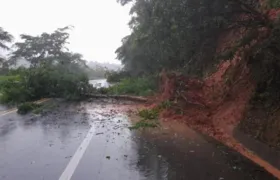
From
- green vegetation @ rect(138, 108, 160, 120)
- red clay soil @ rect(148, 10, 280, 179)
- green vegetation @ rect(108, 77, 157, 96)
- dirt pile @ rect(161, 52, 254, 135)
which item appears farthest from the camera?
green vegetation @ rect(108, 77, 157, 96)

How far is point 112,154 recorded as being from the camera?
7547mm

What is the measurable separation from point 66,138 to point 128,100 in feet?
39.5

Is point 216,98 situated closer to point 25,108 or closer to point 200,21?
point 200,21

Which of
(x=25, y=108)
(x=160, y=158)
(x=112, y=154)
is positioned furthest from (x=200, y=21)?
(x=25, y=108)

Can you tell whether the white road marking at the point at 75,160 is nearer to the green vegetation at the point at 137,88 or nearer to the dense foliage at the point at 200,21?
the dense foliage at the point at 200,21

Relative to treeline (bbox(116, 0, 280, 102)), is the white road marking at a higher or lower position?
lower

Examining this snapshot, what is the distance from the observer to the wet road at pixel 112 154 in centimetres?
602

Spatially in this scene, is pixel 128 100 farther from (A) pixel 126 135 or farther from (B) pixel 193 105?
(A) pixel 126 135

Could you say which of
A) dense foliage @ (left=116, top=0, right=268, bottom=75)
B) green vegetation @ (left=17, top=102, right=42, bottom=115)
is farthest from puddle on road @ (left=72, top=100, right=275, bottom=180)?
green vegetation @ (left=17, top=102, right=42, bottom=115)

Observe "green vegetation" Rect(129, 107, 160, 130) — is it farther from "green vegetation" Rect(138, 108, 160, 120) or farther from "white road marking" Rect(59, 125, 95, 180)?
"white road marking" Rect(59, 125, 95, 180)

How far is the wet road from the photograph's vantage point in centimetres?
602

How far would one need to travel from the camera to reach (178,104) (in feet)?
45.5

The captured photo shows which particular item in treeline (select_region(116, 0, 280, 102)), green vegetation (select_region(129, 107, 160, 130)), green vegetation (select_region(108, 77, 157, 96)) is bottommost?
green vegetation (select_region(129, 107, 160, 130))

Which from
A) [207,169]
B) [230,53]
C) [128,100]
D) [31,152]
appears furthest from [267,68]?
[128,100]
